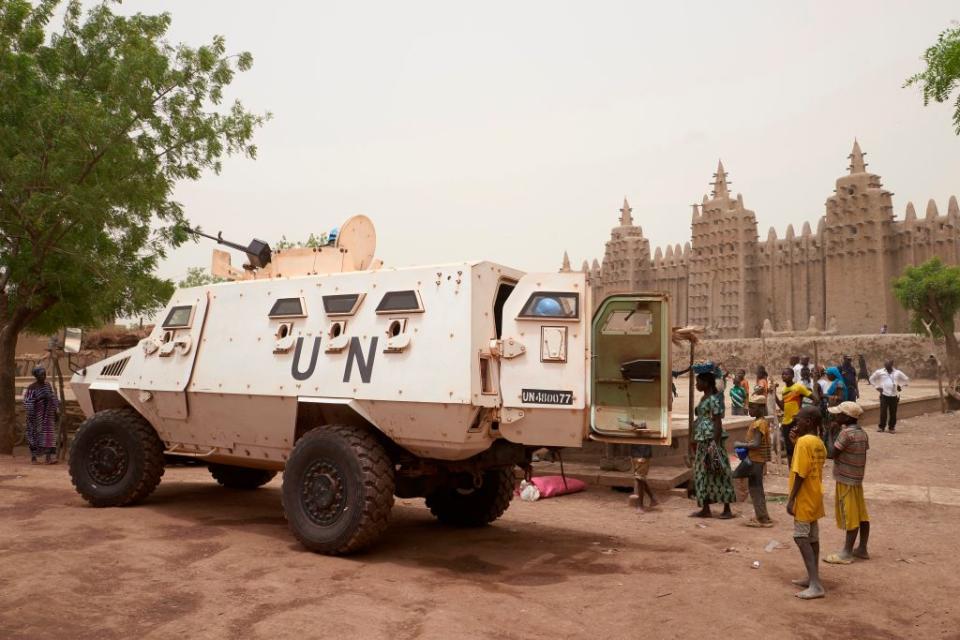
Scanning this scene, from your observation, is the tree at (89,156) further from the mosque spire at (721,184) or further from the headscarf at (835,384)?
the mosque spire at (721,184)

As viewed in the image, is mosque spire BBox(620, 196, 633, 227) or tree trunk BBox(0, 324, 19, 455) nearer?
tree trunk BBox(0, 324, 19, 455)

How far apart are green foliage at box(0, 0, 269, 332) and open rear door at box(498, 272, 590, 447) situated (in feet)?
30.9

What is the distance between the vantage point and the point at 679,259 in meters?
64.6

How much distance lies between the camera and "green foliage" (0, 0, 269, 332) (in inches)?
532

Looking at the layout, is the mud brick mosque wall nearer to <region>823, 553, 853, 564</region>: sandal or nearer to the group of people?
the group of people

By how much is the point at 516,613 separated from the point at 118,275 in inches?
455

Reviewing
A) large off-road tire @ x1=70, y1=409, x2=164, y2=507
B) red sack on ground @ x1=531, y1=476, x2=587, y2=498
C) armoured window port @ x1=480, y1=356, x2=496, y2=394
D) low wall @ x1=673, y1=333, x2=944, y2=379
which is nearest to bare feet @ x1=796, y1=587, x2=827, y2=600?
armoured window port @ x1=480, y1=356, x2=496, y2=394

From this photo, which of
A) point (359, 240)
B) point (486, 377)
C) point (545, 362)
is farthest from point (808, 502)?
point (359, 240)

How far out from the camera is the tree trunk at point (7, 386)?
49.5 feet

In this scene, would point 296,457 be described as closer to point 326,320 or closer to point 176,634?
point 326,320

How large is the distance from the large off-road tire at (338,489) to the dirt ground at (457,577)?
23cm

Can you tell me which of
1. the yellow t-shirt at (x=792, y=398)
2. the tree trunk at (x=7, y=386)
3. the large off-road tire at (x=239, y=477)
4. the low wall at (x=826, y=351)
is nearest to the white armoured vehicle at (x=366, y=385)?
the large off-road tire at (x=239, y=477)

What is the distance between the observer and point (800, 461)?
6453mm

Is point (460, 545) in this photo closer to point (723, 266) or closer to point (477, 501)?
point (477, 501)
